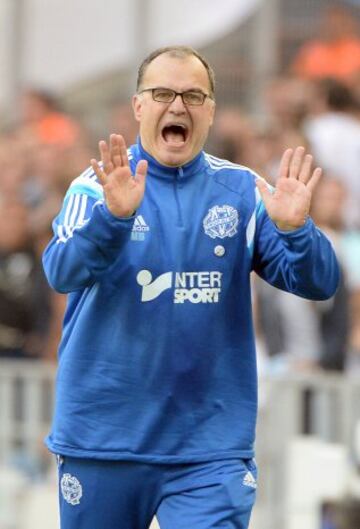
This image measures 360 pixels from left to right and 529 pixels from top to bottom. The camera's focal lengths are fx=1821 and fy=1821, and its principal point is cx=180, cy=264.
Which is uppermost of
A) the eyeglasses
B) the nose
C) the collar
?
the eyeglasses

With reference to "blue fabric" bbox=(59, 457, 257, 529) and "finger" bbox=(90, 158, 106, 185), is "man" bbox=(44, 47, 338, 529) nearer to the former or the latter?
"blue fabric" bbox=(59, 457, 257, 529)

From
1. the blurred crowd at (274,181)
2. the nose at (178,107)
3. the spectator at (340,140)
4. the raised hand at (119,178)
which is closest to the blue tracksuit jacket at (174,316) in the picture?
the raised hand at (119,178)

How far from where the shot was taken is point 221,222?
669 centimetres

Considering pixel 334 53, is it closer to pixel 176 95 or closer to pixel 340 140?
pixel 340 140

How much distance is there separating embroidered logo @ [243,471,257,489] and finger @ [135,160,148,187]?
1.18 meters

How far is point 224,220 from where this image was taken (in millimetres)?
6695

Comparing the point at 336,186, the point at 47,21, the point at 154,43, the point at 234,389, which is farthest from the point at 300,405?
the point at 47,21

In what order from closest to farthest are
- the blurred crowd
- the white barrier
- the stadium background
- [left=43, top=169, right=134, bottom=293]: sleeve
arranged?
1. [left=43, top=169, right=134, bottom=293]: sleeve
2. the white barrier
3. the stadium background
4. the blurred crowd

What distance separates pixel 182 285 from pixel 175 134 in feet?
1.88

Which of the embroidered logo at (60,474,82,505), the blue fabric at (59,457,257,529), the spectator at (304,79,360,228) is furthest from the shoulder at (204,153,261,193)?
the spectator at (304,79,360,228)

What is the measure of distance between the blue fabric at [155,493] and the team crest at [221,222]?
0.84 meters

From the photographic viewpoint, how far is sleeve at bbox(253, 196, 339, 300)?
21.3ft

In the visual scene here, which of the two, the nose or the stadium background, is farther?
the stadium background

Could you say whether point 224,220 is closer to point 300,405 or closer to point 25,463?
point 300,405
